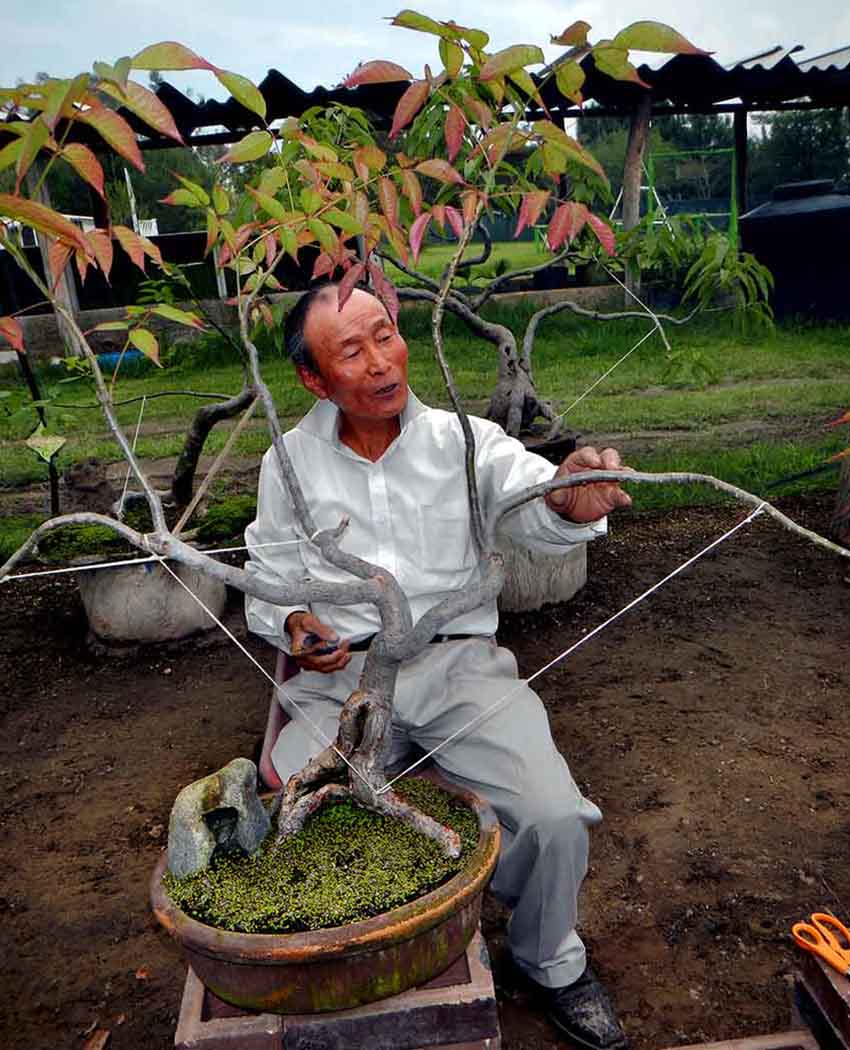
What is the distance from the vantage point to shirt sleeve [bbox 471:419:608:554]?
1.94m

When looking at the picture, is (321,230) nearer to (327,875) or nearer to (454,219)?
(454,219)

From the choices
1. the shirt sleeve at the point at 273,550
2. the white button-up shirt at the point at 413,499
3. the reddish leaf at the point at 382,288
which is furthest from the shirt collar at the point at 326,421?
the reddish leaf at the point at 382,288

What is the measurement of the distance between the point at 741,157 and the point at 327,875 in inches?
478

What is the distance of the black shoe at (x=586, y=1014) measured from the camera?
190 cm

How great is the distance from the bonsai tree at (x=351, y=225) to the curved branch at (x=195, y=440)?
180 centimetres

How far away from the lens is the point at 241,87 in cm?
121

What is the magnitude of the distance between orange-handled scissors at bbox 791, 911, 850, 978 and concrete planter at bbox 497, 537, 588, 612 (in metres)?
2.29

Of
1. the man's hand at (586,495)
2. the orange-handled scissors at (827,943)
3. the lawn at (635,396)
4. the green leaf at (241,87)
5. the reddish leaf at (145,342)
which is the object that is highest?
the green leaf at (241,87)

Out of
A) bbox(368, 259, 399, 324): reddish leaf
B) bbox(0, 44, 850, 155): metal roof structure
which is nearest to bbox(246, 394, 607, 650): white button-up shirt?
bbox(368, 259, 399, 324): reddish leaf

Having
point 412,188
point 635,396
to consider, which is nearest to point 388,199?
point 412,188

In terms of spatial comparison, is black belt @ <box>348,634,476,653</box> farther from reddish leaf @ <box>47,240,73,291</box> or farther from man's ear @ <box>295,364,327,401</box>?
reddish leaf @ <box>47,240,73,291</box>

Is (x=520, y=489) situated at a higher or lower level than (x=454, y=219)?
Answer: lower

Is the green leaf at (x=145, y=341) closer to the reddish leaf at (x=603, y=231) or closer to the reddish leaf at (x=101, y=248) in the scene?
the reddish leaf at (x=101, y=248)

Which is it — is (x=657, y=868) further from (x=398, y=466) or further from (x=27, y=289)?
(x=27, y=289)
